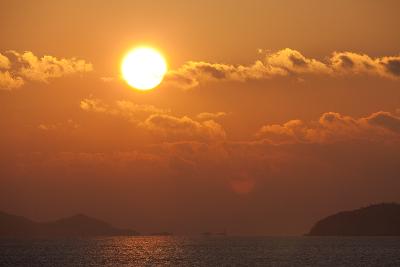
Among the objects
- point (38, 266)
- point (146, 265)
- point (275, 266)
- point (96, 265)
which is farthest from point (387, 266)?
point (38, 266)

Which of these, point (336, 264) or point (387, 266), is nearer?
point (387, 266)

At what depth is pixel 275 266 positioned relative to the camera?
164625mm

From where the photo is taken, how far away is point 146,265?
174m

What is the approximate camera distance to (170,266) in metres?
169

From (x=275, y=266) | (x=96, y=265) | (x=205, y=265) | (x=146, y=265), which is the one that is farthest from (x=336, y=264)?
(x=96, y=265)

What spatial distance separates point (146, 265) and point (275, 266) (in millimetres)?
34089

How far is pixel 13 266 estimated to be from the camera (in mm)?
166125

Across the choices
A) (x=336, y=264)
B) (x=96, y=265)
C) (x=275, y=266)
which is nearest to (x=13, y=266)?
(x=96, y=265)

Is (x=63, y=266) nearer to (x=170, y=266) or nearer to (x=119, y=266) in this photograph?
(x=119, y=266)

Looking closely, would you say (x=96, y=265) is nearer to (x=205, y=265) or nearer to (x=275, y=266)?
(x=205, y=265)

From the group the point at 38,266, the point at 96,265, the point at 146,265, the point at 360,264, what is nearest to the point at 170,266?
the point at 146,265

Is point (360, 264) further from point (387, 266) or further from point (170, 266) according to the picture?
point (170, 266)

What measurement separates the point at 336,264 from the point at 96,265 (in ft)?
206

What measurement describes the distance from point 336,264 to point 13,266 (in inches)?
3277
